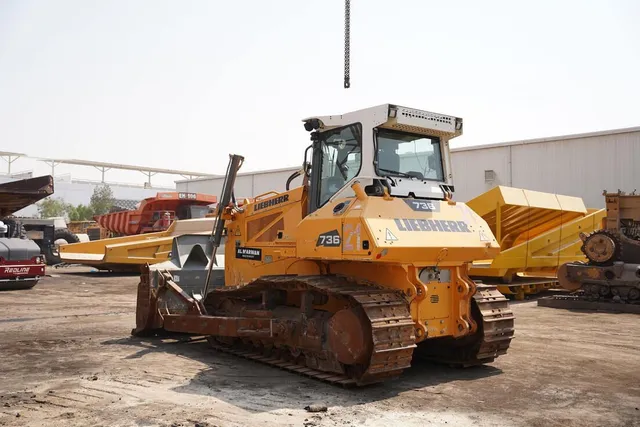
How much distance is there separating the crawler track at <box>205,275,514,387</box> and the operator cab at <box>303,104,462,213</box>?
1007mm

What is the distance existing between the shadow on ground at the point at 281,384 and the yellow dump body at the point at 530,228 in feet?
22.3

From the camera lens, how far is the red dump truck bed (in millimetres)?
23141

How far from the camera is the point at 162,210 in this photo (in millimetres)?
23500

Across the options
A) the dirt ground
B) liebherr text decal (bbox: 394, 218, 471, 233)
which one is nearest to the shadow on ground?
the dirt ground

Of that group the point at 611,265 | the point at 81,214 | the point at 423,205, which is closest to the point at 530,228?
the point at 611,265

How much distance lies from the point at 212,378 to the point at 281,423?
5.57ft

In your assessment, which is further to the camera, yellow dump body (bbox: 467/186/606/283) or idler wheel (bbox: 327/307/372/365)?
yellow dump body (bbox: 467/186/606/283)

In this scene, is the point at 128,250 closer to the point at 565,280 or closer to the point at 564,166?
the point at 565,280

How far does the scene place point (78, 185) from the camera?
6644cm

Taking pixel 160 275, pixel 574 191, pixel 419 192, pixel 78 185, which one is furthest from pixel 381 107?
pixel 78 185

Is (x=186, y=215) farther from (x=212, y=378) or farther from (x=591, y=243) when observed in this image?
(x=212, y=378)

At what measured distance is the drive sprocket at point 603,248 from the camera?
1262cm

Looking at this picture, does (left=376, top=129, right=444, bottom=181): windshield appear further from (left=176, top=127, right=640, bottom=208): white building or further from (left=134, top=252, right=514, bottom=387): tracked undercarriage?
(left=176, top=127, right=640, bottom=208): white building

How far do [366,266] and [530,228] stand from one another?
29.9ft
